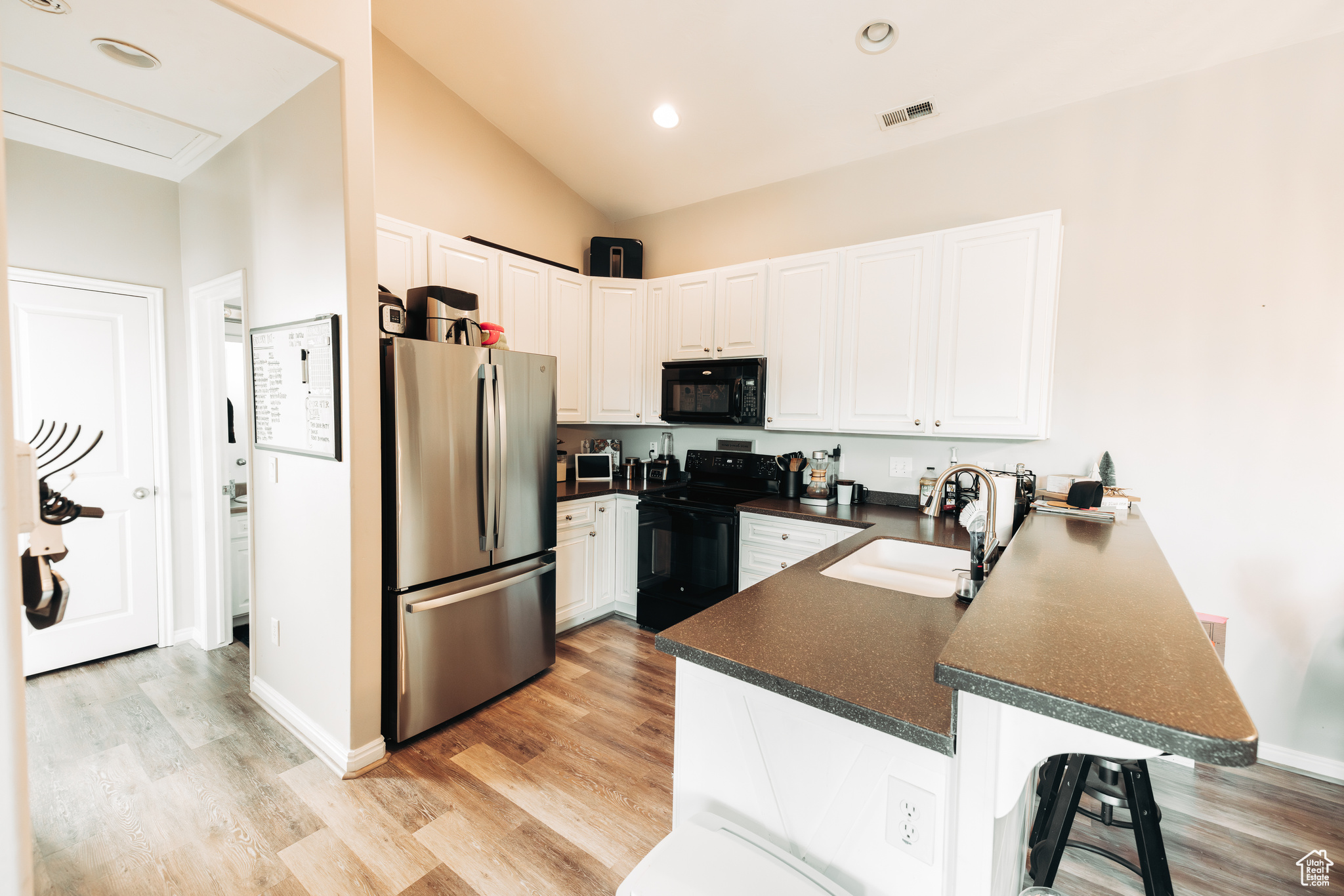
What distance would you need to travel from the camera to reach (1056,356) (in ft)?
9.01

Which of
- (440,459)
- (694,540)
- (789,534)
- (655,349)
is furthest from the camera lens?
(655,349)

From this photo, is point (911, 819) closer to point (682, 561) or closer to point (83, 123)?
point (682, 561)

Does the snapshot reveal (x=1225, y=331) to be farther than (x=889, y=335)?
No

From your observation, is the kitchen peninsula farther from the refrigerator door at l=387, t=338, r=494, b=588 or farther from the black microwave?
the black microwave

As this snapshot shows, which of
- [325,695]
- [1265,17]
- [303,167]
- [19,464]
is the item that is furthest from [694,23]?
[325,695]

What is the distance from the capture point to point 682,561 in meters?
3.37

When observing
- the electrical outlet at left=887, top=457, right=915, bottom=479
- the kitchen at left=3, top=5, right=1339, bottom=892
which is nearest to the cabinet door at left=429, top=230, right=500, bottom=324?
the kitchen at left=3, top=5, right=1339, bottom=892

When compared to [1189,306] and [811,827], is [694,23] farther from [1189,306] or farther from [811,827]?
[811,827]

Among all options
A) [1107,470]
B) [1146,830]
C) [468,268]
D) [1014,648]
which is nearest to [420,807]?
[1014,648]

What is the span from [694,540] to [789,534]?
2.02 feet

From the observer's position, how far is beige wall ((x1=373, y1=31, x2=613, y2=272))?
9.78 ft

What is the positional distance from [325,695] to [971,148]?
417 centimetres

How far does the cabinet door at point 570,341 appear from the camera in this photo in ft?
12.0

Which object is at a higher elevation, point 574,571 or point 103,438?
point 103,438
